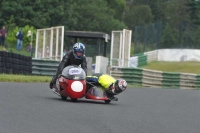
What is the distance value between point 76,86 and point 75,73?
0.26 meters

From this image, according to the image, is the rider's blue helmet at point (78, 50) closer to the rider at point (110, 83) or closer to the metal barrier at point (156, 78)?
the rider at point (110, 83)

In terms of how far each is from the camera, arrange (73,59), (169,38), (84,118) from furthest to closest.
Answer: (169,38) → (73,59) → (84,118)

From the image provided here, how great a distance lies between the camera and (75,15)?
6234 cm

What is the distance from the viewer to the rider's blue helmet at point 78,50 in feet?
44.0

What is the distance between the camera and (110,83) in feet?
44.1

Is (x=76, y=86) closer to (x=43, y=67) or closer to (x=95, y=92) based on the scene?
(x=95, y=92)

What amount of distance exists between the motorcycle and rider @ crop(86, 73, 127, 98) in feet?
0.38

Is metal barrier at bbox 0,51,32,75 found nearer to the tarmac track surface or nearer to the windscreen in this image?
the tarmac track surface

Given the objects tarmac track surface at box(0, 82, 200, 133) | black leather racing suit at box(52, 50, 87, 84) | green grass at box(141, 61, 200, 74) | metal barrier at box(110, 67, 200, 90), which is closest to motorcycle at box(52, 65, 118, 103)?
tarmac track surface at box(0, 82, 200, 133)

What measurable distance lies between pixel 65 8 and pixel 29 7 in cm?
542

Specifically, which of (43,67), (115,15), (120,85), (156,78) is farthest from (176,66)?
(115,15)

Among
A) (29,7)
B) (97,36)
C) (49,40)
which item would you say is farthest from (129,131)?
(29,7)

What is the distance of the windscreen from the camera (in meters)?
12.9

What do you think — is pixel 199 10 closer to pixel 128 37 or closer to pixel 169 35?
pixel 169 35
